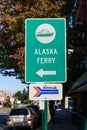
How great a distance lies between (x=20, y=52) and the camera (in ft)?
91.8

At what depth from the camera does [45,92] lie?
365 inches

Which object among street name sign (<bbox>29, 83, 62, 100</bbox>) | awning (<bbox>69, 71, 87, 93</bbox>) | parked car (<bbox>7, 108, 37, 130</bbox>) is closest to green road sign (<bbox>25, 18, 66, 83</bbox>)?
street name sign (<bbox>29, 83, 62, 100</bbox>)

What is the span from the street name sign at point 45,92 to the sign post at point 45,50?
0.25ft

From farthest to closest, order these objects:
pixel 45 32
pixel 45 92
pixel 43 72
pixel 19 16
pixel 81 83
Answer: pixel 19 16 → pixel 81 83 → pixel 45 92 → pixel 43 72 → pixel 45 32

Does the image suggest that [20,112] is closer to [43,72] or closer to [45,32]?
[43,72]

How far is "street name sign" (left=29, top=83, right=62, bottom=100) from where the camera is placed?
9.18 meters

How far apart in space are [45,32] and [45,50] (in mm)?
354

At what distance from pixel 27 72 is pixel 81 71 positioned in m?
25.1

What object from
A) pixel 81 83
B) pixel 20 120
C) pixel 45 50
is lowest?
pixel 20 120

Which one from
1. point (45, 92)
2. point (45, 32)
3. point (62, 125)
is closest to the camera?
point (45, 32)

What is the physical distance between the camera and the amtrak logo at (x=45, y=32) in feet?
29.6

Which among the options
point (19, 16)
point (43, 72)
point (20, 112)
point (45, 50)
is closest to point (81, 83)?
point (19, 16)

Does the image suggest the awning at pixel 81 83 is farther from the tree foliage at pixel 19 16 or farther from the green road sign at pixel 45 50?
the green road sign at pixel 45 50

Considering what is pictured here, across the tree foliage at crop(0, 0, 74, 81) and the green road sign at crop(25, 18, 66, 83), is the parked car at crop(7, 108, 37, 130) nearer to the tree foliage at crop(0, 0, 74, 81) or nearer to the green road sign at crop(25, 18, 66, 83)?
the tree foliage at crop(0, 0, 74, 81)
